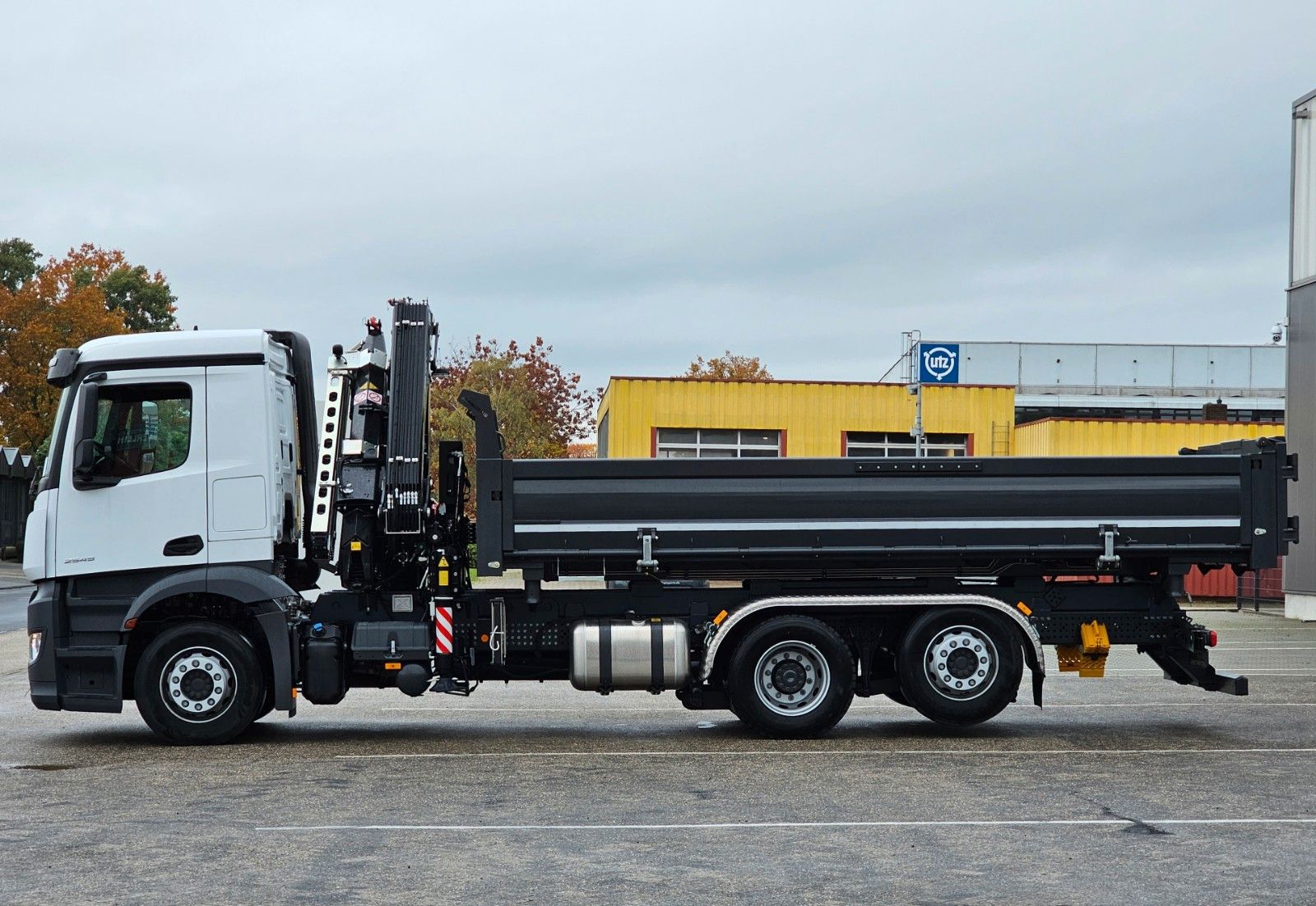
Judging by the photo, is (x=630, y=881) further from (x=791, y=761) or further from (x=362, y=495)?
(x=362, y=495)

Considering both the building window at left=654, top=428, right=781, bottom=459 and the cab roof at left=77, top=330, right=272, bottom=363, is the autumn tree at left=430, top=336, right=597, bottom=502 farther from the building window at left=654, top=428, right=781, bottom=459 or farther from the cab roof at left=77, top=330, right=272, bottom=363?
the cab roof at left=77, top=330, right=272, bottom=363

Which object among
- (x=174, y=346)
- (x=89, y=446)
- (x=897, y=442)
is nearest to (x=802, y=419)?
(x=897, y=442)

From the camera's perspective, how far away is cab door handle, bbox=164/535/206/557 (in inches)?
433

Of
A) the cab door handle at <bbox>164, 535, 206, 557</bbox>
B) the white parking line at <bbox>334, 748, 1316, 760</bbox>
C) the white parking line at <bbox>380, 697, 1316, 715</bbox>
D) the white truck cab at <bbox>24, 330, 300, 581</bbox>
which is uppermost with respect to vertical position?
the white truck cab at <bbox>24, 330, 300, 581</bbox>

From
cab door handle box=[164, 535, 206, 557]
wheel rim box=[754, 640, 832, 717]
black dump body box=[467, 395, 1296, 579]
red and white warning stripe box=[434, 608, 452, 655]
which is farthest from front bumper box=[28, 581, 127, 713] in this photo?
wheel rim box=[754, 640, 832, 717]

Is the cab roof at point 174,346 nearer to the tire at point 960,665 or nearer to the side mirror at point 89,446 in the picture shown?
the side mirror at point 89,446

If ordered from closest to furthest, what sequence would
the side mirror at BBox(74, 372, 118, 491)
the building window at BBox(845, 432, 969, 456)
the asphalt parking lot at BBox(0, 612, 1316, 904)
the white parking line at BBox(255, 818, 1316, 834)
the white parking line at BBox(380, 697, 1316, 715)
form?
the asphalt parking lot at BBox(0, 612, 1316, 904) → the white parking line at BBox(255, 818, 1316, 834) → the side mirror at BBox(74, 372, 118, 491) → the white parking line at BBox(380, 697, 1316, 715) → the building window at BBox(845, 432, 969, 456)

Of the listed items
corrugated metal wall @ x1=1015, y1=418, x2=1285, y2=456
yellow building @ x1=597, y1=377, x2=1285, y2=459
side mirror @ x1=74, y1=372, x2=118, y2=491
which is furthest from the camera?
yellow building @ x1=597, y1=377, x2=1285, y2=459

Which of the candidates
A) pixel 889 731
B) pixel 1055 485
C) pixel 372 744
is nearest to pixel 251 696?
pixel 372 744

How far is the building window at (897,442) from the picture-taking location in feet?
131

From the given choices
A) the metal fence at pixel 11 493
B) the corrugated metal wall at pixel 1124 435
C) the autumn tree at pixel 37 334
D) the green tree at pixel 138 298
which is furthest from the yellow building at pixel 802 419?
the green tree at pixel 138 298

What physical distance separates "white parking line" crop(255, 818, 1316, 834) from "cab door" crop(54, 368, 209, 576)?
3.72 m

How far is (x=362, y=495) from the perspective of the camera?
11375 millimetres

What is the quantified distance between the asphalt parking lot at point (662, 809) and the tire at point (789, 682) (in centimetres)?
23
